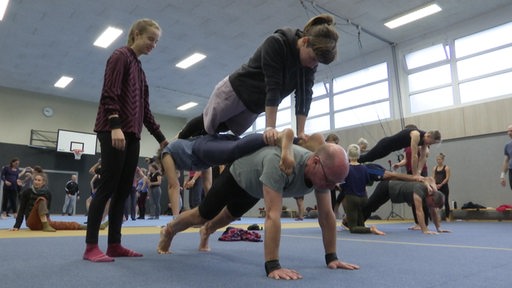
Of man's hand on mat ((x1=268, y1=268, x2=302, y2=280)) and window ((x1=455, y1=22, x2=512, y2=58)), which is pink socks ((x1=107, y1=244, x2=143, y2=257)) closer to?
man's hand on mat ((x1=268, y1=268, x2=302, y2=280))

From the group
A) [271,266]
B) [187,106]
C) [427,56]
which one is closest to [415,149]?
[271,266]

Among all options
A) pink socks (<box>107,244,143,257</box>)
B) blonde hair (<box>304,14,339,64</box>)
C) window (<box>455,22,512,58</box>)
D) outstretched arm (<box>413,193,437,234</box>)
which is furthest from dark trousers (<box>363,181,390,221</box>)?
window (<box>455,22,512,58</box>)

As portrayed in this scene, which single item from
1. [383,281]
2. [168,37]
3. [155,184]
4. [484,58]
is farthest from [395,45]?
[383,281]

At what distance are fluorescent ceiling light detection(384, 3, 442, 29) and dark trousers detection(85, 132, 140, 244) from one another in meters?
7.38

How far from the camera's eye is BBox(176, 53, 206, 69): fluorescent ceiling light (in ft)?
32.5

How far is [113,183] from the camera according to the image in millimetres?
1958

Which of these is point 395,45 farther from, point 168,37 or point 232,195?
point 232,195

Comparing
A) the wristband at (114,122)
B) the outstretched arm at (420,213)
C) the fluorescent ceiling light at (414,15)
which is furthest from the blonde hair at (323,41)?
the fluorescent ceiling light at (414,15)

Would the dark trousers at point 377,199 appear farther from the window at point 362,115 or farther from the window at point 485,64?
the window at point 362,115

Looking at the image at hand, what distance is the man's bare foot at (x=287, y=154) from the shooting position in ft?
4.74

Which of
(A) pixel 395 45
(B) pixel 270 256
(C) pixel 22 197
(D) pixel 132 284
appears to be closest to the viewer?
(D) pixel 132 284

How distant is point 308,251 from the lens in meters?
2.32

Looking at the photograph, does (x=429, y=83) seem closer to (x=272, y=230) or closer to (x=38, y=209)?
(x=38, y=209)

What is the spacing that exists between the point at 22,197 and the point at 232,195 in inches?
134
